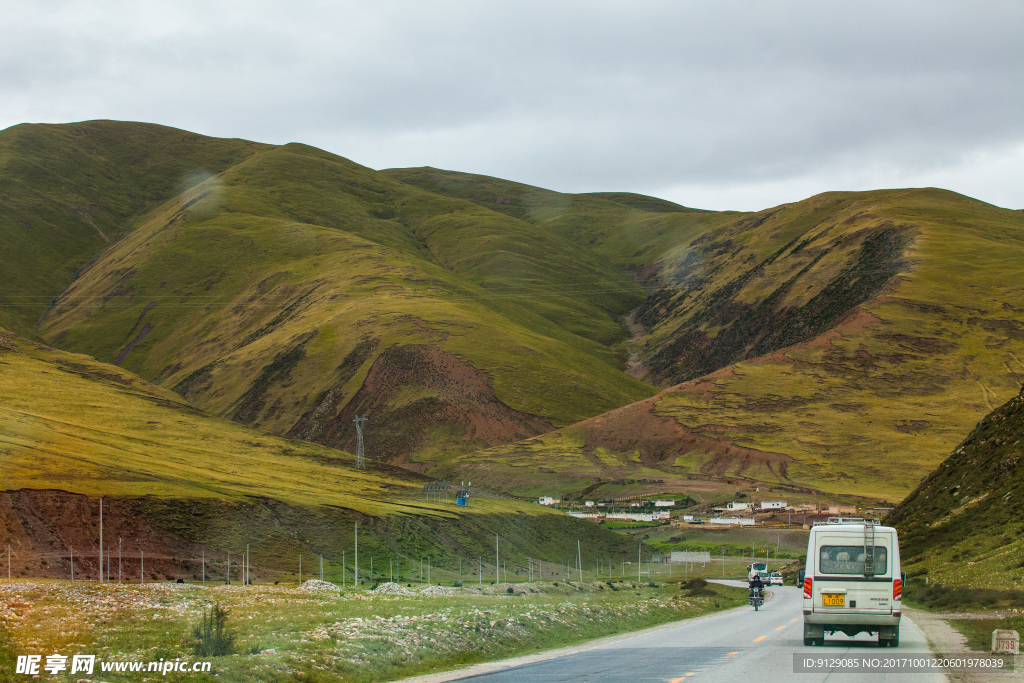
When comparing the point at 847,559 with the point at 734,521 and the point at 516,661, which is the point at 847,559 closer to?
the point at 516,661

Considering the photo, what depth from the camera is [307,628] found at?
28359mm

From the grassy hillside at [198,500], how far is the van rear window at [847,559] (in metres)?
45.0

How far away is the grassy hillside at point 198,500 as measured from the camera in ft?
209

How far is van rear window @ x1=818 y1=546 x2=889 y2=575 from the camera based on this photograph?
84.9 ft

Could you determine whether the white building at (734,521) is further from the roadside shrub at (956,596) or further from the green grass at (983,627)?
the green grass at (983,627)

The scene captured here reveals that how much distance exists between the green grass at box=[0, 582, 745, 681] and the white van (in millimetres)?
7615

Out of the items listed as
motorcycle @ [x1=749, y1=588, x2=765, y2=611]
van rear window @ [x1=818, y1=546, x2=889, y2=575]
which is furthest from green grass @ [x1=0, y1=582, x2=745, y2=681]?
van rear window @ [x1=818, y1=546, x2=889, y2=575]

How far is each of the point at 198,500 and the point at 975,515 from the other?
4903 centimetres

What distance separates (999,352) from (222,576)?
15611 centimetres

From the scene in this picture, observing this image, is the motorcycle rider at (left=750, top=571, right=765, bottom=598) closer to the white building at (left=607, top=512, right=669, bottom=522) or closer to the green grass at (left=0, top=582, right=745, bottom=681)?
the green grass at (left=0, top=582, right=745, bottom=681)

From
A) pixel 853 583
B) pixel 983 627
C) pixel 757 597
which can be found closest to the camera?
pixel 853 583

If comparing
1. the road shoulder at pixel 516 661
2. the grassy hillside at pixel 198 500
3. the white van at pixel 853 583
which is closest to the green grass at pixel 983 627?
the white van at pixel 853 583

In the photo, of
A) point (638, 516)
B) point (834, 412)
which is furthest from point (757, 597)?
point (834, 412)

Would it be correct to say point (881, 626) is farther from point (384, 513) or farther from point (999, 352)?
point (999, 352)
